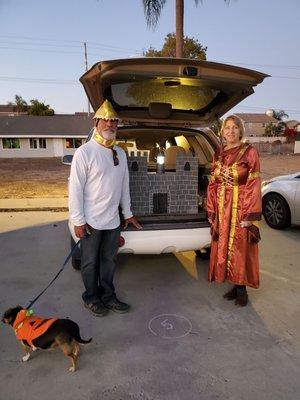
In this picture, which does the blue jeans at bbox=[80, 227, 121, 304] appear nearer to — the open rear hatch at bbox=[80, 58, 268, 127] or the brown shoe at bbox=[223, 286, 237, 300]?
the brown shoe at bbox=[223, 286, 237, 300]

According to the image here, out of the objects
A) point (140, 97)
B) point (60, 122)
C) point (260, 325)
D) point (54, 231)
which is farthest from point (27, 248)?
point (60, 122)

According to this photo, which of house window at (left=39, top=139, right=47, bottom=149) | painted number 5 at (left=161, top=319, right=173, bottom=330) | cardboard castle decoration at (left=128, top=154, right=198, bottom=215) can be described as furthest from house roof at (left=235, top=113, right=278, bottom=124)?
painted number 5 at (left=161, top=319, right=173, bottom=330)

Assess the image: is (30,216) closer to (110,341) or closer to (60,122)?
(110,341)

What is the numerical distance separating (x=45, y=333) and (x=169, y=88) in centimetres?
291

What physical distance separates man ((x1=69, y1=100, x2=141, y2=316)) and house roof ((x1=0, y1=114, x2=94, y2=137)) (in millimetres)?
35999

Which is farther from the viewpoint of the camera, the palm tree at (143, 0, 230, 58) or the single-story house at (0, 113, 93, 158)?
the single-story house at (0, 113, 93, 158)

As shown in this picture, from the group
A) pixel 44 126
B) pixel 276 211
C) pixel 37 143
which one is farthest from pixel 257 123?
pixel 276 211

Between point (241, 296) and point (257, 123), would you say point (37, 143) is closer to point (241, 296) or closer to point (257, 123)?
point (241, 296)

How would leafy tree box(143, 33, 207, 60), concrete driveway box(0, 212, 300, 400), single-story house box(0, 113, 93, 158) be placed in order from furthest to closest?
single-story house box(0, 113, 93, 158) < leafy tree box(143, 33, 207, 60) < concrete driveway box(0, 212, 300, 400)

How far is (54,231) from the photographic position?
6.48 meters

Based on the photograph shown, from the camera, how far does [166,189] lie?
4.08 metres

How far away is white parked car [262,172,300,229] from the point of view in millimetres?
6352

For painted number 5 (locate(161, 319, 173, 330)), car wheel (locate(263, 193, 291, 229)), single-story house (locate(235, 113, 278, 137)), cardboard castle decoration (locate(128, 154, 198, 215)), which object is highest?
single-story house (locate(235, 113, 278, 137))

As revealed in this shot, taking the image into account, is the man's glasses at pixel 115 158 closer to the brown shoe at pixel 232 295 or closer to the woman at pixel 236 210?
the woman at pixel 236 210
